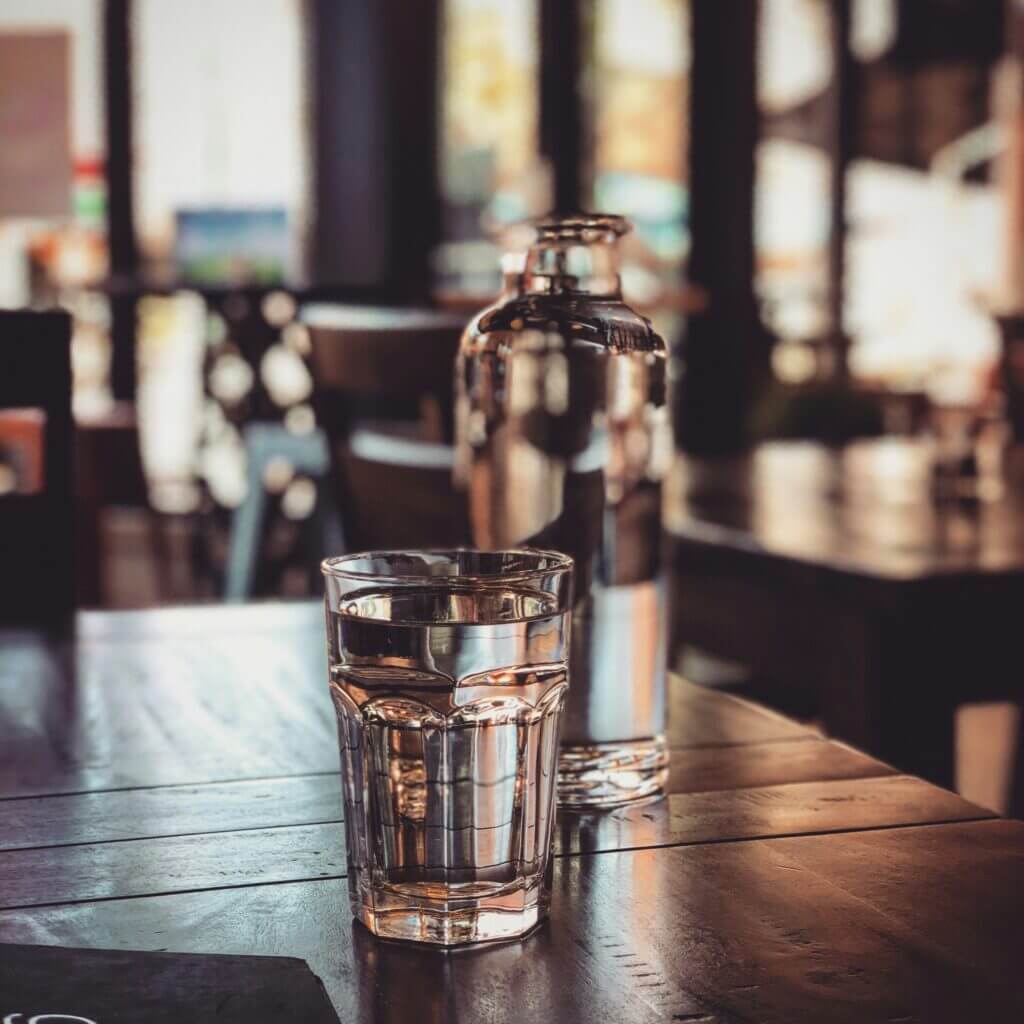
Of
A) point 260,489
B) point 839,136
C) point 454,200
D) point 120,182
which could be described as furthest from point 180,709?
point 839,136

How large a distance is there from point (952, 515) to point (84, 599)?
249cm

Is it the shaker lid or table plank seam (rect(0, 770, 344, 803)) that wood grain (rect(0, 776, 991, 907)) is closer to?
table plank seam (rect(0, 770, 344, 803))

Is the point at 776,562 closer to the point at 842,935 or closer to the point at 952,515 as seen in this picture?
the point at 952,515

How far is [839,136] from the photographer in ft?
24.0

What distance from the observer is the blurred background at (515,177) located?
6113 millimetres

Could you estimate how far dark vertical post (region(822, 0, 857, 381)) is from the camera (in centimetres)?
728

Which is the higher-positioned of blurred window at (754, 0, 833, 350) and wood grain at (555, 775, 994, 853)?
blurred window at (754, 0, 833, 350)

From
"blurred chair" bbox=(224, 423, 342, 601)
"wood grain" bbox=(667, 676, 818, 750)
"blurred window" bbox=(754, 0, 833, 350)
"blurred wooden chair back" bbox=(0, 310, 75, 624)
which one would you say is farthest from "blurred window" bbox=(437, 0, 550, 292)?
"wood grain" bbox=(667, 676, 818, 750)

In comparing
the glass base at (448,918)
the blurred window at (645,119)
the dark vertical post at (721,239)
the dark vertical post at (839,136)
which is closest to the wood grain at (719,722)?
the glass base at (448,918)

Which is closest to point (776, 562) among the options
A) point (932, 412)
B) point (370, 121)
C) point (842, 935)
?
point (932, 412)

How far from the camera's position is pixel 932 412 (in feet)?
6.77

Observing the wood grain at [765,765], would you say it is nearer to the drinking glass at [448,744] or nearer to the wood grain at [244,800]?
the wood grain at [244,800]

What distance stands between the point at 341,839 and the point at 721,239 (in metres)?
6.78

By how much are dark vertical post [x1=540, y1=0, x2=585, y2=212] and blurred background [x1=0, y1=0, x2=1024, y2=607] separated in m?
0.01
